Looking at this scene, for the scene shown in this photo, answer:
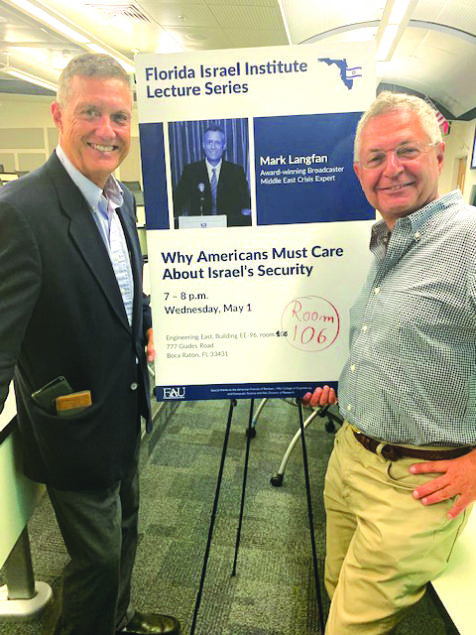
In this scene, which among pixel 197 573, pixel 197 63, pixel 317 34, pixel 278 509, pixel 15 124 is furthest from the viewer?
pixel 15 124

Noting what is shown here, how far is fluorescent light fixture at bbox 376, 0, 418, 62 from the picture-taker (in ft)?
15.5

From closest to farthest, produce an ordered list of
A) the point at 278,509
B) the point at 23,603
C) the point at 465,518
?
the point at 465,518, the point at 23,603, the point at 278,509

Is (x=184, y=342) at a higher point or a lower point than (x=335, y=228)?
lower

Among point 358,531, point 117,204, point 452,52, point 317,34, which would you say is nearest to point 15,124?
point 317,34

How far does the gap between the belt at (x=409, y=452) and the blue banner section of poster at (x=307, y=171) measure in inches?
25.7

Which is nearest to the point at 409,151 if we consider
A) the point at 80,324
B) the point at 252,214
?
the point at 252,214

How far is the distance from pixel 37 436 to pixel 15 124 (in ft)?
39.1

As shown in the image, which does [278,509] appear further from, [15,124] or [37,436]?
[15,124]

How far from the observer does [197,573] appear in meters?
1.93

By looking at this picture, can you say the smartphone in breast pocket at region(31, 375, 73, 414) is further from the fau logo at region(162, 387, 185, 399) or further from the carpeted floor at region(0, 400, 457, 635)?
the carpeted floor at region(0, 400, 457, 635)

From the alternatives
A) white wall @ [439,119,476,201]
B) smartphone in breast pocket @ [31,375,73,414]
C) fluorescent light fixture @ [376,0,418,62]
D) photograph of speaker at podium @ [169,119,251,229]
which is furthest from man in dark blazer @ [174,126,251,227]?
white wall @ [439,119,476,201]

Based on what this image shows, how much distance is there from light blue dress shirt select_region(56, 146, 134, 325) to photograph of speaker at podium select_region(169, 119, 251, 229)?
0.20 metres

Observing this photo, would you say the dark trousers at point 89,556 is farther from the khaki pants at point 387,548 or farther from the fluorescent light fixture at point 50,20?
the fluorescent light fixture at point 50,20

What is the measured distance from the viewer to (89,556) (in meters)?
1.27
